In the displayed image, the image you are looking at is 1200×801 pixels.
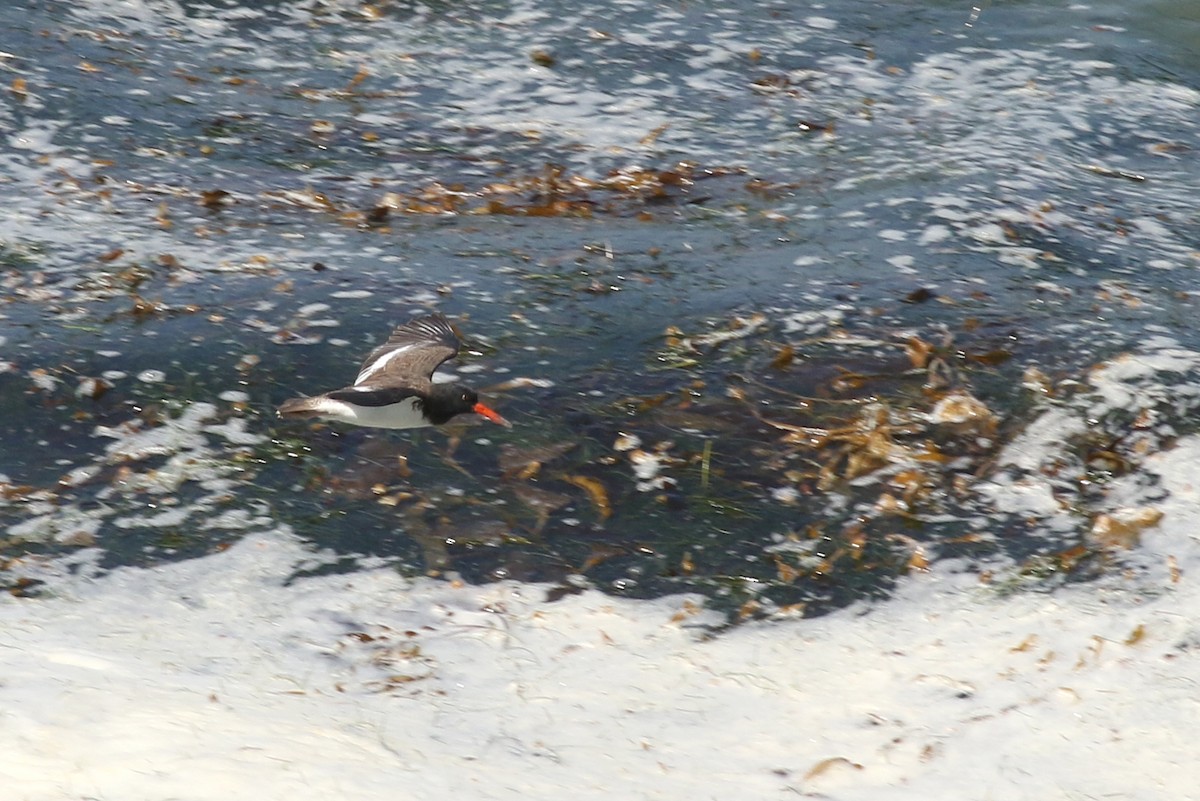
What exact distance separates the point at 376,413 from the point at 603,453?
942 millimetres

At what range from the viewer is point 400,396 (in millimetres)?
5215

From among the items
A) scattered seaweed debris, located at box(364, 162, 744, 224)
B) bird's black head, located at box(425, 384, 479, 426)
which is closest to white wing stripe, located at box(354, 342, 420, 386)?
bird's black head, located at box(425, 384, 479, 426)

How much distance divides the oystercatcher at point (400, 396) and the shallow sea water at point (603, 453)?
23cm

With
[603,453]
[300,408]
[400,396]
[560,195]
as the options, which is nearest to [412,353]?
[400,396]

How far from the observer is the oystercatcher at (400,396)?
5199 millimetres

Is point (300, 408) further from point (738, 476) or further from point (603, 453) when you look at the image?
point (738, 476)

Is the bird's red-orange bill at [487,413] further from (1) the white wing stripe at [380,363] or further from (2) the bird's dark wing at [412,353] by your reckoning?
(1) the white wing stripe at [380,363]

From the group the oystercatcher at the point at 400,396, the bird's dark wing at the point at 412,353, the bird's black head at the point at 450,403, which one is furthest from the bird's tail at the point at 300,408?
the bird's black head at the point at 450,403

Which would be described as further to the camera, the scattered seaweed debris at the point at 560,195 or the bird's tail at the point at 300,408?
the scattered seaweed debris at the point at 560,195

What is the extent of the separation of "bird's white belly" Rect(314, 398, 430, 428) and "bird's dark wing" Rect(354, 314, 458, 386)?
10 centimetres

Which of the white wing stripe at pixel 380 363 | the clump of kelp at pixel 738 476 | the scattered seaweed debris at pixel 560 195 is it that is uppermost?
the white wing stripe at pixel 380 363

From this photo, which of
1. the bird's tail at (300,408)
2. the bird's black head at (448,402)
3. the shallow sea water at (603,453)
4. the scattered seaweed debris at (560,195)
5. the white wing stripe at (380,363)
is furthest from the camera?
the scattered seaweed debris at (560,195)

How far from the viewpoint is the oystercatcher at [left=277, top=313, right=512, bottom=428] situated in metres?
5.20

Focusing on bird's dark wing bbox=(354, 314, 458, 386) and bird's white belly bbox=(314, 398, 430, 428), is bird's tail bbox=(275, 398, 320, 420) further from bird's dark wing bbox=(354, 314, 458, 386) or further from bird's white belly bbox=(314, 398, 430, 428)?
bird's dark wing bbox=(354, 314, 458, 386)
